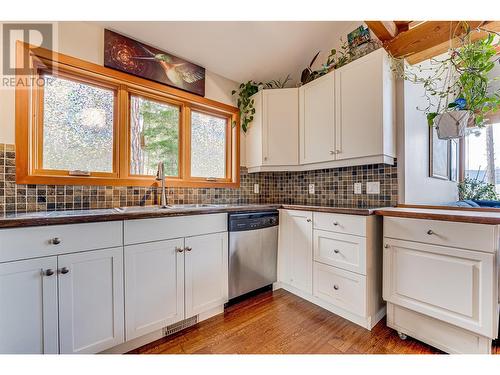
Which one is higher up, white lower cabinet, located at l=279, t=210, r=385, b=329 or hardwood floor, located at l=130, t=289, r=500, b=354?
white lower cabinet, located at l=279, t=210, r=385, b=329

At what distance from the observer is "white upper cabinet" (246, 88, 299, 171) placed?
7.94 feet

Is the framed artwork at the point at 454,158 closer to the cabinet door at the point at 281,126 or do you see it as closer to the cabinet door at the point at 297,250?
the cabinet door at the point at 281,126

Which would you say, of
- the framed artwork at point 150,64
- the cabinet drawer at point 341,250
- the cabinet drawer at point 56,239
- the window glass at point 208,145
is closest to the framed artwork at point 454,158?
the cabinet drawer at point 341,250

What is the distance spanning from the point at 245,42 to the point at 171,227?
2.03 m

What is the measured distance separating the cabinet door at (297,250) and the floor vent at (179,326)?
94 centimetres

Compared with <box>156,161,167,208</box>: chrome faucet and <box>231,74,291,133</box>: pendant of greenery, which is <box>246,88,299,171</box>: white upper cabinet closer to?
<box>231,74,291,133</box>: pendant of greenery

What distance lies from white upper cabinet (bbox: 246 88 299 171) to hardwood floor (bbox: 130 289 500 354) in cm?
148

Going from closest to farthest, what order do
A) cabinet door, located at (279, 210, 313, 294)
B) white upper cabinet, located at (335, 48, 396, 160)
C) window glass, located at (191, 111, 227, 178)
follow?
white upper cabinet, located at (335, 48, 396, 160) → cabinet door, located at (279, 210, 313, 294) → window glass, located at (191, 111, 227, 178)

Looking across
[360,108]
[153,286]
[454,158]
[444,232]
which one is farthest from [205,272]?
[454,158]

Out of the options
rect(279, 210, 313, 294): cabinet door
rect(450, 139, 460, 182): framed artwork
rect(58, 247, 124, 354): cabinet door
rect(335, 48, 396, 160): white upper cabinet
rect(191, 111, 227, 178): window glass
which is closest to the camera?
rect(58, 247, 124, 354): cabinet door

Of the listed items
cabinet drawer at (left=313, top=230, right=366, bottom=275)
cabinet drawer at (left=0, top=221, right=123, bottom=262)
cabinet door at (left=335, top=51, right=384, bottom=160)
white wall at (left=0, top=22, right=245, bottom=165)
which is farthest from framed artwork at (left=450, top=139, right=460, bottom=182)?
white wall at (left=0, top=22, right=245, bottom=165)

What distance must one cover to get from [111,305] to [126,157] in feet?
3.77

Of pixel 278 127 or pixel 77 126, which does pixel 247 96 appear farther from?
Result: pixel 77 126

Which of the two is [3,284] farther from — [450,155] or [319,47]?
[450,155]
